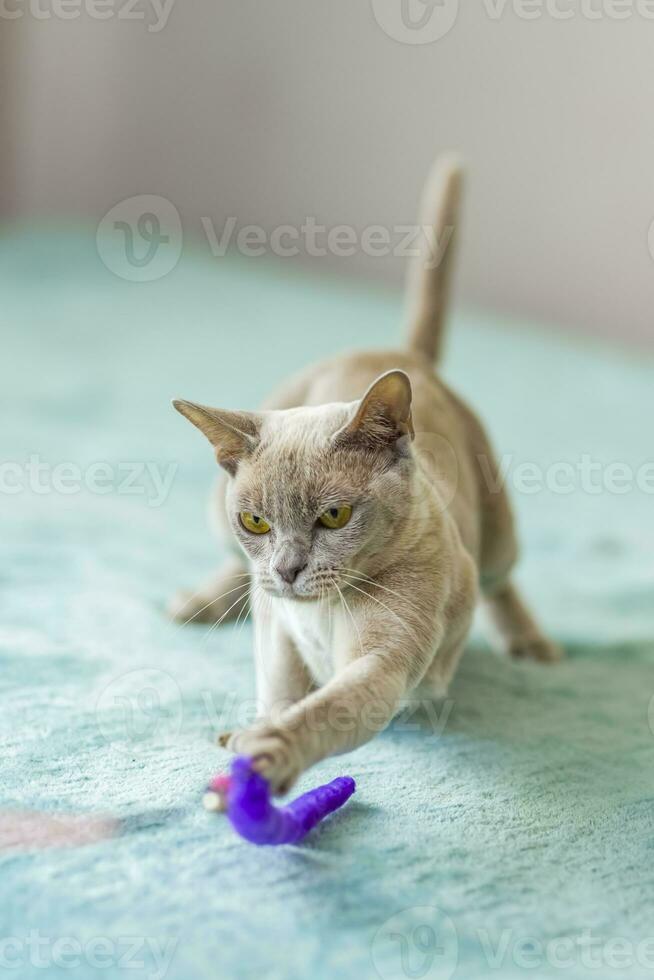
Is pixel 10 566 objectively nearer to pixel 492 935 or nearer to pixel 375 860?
pixel 375 860

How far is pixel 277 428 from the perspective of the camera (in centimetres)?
132

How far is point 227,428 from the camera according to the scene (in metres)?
1.29

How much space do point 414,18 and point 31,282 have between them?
6.19 feet

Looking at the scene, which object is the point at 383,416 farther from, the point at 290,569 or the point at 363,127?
the point at 363,127

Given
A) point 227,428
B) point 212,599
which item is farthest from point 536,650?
point 227,428

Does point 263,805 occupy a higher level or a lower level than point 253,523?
lower

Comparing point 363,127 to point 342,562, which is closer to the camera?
point 342,562

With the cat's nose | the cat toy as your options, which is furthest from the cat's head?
the cat toy

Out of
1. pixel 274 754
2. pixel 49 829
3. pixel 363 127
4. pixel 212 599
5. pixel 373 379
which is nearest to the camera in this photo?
pixel 274 754

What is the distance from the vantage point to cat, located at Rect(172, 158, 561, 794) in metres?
1.12

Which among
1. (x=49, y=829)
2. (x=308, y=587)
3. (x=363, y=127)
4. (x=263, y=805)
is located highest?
(x=363, y=127)

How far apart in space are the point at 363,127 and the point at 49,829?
3.97m

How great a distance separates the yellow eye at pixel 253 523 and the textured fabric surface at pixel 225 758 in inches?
11.3

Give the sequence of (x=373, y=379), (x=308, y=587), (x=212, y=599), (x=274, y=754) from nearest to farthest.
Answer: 1. (x=274, y=754)
2. (x=308, y=587)
3. (x=373, y=379)
4. (x=212, y=599)
